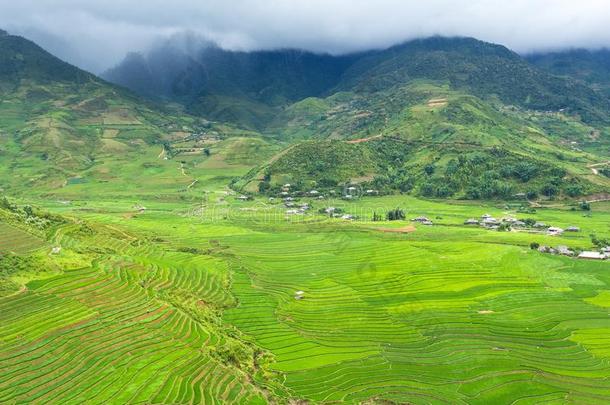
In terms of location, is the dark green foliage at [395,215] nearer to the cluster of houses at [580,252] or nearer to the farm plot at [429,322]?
the farm plot at [429,322]

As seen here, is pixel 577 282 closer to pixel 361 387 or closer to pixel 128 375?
pixel 361 387

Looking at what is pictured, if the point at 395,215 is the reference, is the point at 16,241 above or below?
below

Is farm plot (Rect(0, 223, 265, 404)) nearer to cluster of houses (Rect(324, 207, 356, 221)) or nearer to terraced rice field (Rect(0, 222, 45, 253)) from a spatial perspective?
terraced rice field (Rect(0, 222, 45, 253))

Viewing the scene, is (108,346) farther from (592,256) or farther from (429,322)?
(592,256)

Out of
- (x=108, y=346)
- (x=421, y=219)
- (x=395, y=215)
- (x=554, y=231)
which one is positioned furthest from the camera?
(x=395, y=215)

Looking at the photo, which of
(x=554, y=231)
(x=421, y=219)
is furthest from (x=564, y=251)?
(x=421, y=219)

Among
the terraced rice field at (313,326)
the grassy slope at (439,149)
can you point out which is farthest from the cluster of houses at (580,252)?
the grassy slope at (439,149)

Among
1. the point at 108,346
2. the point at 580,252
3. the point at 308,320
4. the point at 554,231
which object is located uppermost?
the point at 554,231

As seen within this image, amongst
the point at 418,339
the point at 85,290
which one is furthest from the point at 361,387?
the point at 85,290
